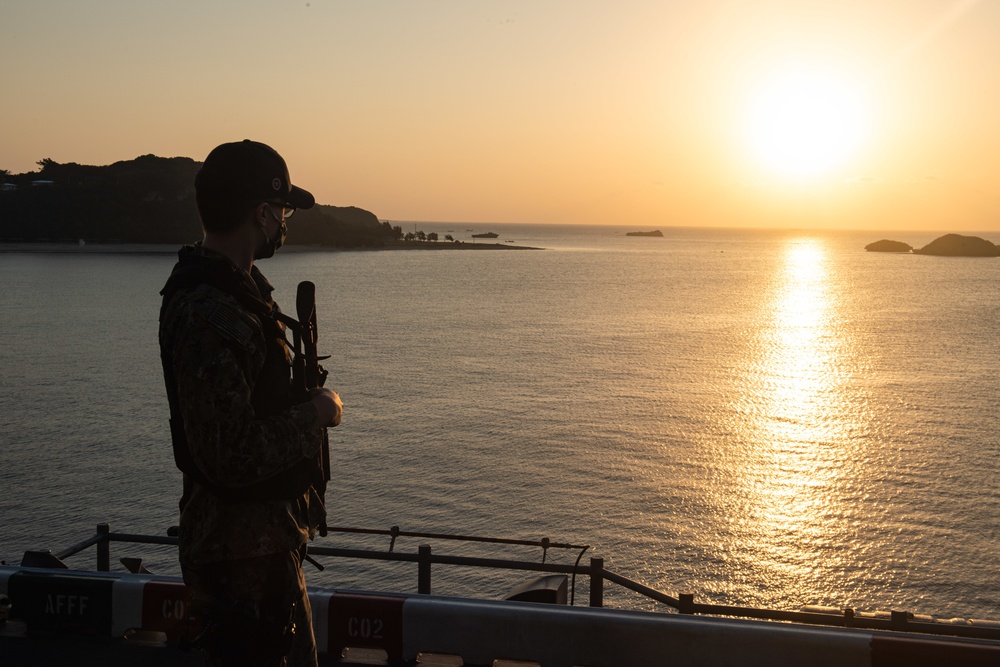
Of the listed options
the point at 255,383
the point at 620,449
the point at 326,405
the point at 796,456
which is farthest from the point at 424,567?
the point at 796,456

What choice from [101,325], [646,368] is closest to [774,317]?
[646,368]

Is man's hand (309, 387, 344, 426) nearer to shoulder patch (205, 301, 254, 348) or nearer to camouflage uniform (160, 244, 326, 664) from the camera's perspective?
camouflage uniform (160, 244, 326, 664)

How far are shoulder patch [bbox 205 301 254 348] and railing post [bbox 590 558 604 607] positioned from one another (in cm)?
338

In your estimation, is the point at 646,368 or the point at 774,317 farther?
the point at 774,317

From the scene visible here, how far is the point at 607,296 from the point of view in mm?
95812

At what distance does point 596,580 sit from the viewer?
→ 6062 millimetres

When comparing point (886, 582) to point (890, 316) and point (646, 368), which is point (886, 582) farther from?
point (890, 316)

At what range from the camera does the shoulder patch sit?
9.34ft

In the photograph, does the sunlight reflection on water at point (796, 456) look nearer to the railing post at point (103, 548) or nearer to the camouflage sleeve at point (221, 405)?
the railing post at point (103, 548)

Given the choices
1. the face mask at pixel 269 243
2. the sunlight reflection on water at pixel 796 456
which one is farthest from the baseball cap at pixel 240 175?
the sunlight reflection on water at pixel 796 456

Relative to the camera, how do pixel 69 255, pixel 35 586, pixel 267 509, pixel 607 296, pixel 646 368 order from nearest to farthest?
pixel 267 509, pixel 35 586, pixel 646 368, pixel 607 296, pixel 69 255

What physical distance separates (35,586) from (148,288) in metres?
99.7

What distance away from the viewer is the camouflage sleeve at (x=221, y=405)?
2834mm

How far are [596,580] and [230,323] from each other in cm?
393
